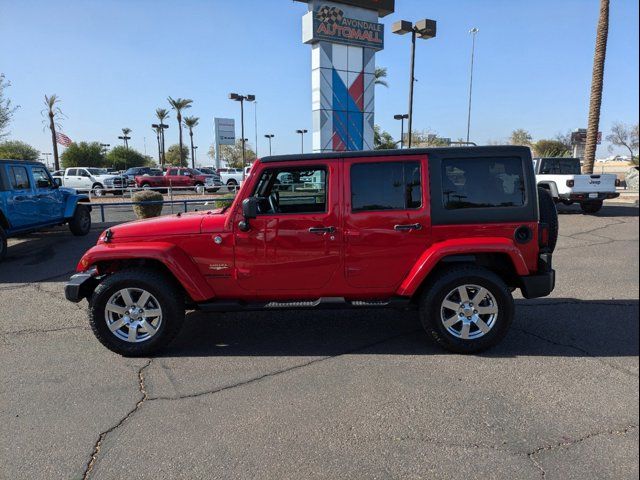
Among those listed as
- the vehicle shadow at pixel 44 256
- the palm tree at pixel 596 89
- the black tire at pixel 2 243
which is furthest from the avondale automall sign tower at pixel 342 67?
the black tire at pixel 2 243

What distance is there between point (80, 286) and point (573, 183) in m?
13.7

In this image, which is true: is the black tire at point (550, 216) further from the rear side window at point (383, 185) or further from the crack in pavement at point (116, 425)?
the crack in pavement at point (116, 425)

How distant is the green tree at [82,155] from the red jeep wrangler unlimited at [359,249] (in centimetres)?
7050

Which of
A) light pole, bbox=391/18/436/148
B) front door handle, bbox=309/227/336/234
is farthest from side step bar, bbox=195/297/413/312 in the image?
light pole, bbox=391/18/436/148

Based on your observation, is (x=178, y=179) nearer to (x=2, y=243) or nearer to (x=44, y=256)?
(x=44, y=256)

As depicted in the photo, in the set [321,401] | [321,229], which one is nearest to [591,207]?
[321,229]

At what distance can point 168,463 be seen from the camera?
2.81 meters

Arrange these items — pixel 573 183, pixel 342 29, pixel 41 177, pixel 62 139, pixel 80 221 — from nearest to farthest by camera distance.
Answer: pixel 41 177 → pixel 80 221 → pixel 573 183 → pixel 342 29 → pixel 62 139

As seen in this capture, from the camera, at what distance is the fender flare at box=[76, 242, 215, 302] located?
427 centimetres

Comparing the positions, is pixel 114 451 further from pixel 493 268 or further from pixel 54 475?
pixel 493 268

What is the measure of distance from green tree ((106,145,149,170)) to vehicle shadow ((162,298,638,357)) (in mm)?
74387

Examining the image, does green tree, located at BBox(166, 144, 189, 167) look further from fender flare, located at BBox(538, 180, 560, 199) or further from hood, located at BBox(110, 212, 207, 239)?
hood, located at BBox(110, 212, 207, 239)

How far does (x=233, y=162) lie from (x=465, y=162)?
80.1 metres

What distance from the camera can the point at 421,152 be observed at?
14.3ft
